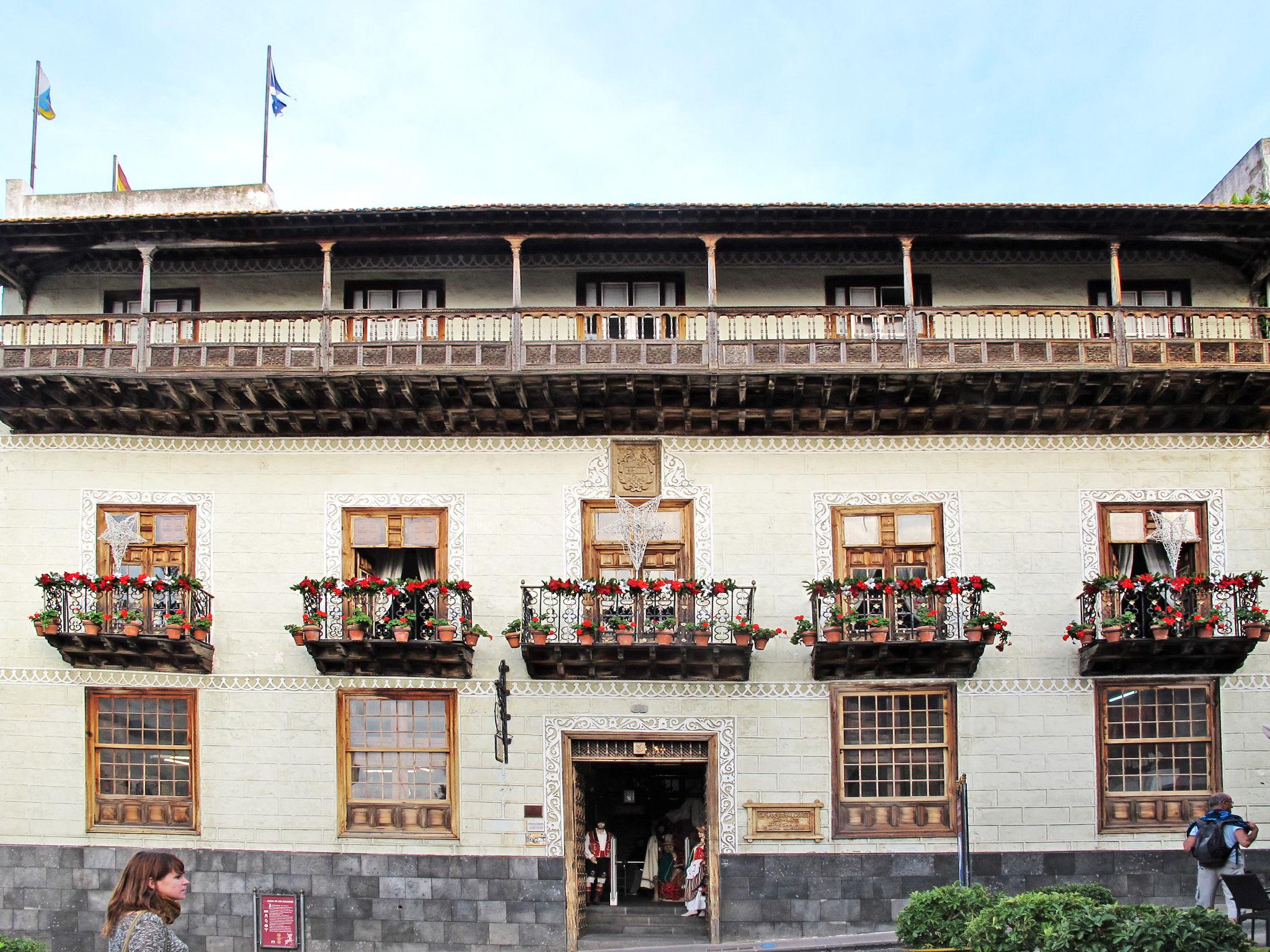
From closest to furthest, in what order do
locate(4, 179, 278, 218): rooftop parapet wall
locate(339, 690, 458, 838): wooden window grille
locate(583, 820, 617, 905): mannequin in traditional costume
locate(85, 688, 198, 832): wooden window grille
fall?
locate(339, 690, 458, 838): wooden window grille
locate(85, 688, 198, 832): wooden window grille
locate(583, 820, 617, 905): mannequin in traditional costume
locate(4, 179, 278, 218): rooftop parapet wall

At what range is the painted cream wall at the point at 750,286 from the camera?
20422 mm

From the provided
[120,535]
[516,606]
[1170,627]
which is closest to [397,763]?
[516,606]

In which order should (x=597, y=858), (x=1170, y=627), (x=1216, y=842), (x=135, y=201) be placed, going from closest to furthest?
(x=1216, y=842)
(x=1170, y=627)
(x=597, y=858)
(x=135, y=201)

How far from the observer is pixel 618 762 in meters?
18.8

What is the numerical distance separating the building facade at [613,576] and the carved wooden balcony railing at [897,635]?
69mm

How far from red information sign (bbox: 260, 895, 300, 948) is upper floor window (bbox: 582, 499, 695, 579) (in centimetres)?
712

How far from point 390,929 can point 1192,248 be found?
17.7m

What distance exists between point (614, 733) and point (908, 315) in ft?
27.0

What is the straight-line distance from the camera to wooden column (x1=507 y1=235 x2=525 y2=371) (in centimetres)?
1869

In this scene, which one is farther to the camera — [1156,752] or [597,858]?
[597,858]

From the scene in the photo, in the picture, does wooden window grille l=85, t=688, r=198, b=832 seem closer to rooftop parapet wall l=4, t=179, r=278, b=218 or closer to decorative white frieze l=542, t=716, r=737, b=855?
decorative white frieze l=542, t=716, r=737, b=855

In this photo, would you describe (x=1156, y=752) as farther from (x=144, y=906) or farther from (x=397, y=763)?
(x=144, y=906)

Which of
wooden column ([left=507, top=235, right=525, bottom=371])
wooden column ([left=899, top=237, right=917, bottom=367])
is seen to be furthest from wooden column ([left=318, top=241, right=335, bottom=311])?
wooden column ([left=899, top=237, right=917, bottom=367])

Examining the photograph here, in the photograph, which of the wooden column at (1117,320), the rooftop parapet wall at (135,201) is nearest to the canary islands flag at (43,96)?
the rooftop parapet wall at (135,201)
